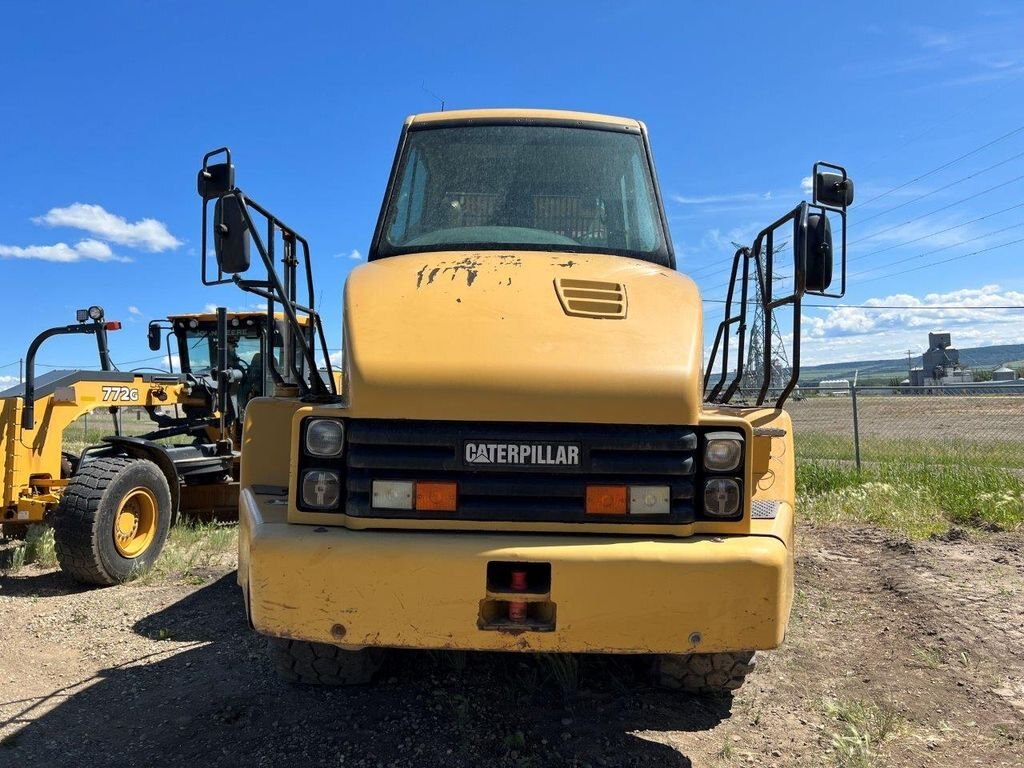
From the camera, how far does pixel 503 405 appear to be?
2.67 metres

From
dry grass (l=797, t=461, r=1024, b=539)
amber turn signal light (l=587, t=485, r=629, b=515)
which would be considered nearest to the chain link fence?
dry grass (l=797, t=461, r=1024, b=539)

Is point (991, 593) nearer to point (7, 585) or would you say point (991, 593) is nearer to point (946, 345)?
point (7, 585)

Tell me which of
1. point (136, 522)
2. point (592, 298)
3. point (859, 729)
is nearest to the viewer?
point (592, 298)

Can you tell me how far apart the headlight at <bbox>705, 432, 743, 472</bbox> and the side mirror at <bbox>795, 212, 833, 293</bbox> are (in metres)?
1.01

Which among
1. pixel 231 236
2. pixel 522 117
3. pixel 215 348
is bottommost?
pixel 215 348

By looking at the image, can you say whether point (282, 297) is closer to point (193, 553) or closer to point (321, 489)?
point (321, 489)

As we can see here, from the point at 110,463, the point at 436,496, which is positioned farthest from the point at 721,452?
the point at 110,463

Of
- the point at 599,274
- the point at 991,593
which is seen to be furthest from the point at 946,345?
the point at 599,274

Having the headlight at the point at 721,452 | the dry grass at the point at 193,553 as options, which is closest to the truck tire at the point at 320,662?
the headlight at the point at 721,452

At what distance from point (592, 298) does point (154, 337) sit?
282 inches

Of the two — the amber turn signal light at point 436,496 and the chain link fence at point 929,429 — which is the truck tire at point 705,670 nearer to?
the amber turn signal light at point 436,496

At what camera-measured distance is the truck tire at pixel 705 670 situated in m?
3.34

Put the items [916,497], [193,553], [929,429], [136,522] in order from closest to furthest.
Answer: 1. [136,522]
2. [193,553]
3. [916,497]
4. [929,429]

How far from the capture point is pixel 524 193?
13.3 feet
